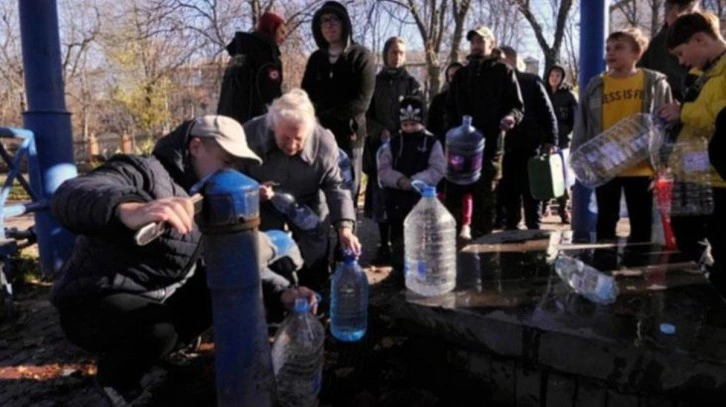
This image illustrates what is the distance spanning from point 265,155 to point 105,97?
36409mm

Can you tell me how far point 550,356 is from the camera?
2.21 meters

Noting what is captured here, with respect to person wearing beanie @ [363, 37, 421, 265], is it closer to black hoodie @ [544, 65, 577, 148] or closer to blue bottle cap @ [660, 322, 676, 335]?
black hoodie @ [544, 65, 577, 148]

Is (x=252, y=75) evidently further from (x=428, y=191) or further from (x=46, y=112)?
(x=428, y=191)

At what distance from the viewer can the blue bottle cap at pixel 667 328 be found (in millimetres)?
2184

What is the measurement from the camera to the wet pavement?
2.03 m

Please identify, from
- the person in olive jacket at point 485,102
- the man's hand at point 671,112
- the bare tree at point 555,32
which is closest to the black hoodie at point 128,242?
the man's hand at point 671,112

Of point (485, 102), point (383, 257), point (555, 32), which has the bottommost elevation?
point (383, 257)

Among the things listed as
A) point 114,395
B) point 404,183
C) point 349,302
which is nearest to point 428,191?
point 349,302

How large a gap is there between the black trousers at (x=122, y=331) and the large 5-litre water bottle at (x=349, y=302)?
0.88 m

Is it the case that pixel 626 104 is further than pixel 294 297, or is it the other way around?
pixel 626 104

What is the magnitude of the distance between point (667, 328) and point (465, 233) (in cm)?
297

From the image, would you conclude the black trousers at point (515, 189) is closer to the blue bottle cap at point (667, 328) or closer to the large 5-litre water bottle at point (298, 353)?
the blue bottle cap at point (667, 328)

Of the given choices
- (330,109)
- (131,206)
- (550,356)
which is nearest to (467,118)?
(330,109)

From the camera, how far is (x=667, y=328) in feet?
7.29
